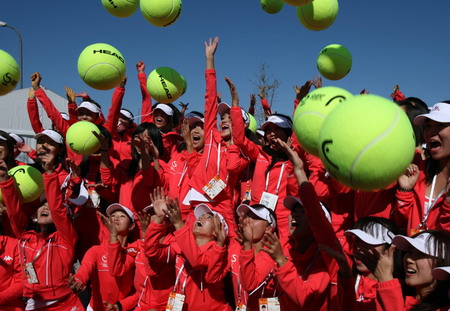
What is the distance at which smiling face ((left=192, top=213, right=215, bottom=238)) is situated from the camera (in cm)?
421

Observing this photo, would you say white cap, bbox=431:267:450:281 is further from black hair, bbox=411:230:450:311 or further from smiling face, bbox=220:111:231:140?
smiling face, bbox=220:111:231:140

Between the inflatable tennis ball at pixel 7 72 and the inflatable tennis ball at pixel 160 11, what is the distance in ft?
5.38

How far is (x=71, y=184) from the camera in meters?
5.52

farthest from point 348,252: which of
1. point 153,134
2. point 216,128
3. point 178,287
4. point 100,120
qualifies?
point 100,120

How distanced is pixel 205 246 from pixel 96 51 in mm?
2799

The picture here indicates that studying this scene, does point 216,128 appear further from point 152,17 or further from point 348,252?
point 348,252

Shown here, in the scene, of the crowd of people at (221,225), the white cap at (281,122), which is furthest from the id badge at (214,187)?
the white cap at (281,122)

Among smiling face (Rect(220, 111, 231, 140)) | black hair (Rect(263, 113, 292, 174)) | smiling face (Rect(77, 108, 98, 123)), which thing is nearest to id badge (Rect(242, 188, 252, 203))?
black hair (Rect(263, 113, 292, 174))

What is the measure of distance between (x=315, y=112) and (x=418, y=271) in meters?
1.28

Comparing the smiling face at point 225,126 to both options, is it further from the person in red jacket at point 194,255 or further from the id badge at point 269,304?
the id badge at point 269,304

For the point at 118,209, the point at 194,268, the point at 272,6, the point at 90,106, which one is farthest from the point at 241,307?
the point at 90,106

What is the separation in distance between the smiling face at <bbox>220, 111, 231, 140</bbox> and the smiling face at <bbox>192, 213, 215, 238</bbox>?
1376 millimetres

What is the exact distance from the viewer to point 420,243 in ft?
9.01

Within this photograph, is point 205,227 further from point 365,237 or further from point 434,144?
point 434,144
